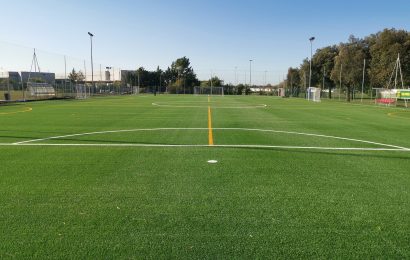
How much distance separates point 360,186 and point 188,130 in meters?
7.80

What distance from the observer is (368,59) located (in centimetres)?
5447

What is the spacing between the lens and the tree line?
44.3m

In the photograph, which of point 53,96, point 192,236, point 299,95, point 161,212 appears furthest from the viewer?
point 299,95

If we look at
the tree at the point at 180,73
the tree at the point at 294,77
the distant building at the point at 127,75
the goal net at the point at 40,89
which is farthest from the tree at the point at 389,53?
the distant building at the point at 127,75

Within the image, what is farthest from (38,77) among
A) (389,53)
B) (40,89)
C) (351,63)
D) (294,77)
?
(294,77)

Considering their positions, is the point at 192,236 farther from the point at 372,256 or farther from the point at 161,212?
the point at 372,256

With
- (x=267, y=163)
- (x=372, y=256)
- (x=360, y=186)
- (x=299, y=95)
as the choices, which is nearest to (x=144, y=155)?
(x=267, y=163)

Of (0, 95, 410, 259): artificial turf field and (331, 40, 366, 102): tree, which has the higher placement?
(331, 40, 366, 102): tree

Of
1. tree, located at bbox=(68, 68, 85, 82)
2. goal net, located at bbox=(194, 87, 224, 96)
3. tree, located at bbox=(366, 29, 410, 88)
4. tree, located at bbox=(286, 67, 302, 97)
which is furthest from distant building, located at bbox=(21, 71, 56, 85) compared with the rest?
tree, located at bbox=(286, 67, 302, 97)

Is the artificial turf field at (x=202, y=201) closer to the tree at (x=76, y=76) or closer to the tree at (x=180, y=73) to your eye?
the tree at (x=76, y=76)

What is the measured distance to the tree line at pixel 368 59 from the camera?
4434cm

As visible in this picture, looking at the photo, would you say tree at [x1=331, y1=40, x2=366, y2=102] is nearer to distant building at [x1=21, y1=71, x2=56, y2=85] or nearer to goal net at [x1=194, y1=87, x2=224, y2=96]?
distant building at [x1=21, y1=71, x2=56, y2=85]

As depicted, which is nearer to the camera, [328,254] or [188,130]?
[328,254]

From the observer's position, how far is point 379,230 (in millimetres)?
4203
